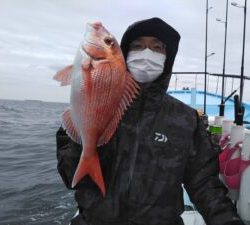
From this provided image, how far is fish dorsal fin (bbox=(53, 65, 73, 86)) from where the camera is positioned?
7.61ft

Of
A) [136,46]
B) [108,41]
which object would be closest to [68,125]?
[108,41]

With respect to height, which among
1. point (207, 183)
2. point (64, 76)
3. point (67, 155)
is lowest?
point (207, 183)

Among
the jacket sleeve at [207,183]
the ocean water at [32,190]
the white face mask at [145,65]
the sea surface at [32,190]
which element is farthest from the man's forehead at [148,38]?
the ocean water at [32,190]

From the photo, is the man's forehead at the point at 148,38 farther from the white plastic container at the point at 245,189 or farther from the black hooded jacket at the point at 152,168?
the white plastic container at the point at 245,189

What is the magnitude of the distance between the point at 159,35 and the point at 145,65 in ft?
1.03

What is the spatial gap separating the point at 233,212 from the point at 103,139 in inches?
42.3

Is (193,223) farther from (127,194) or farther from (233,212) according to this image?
(127,194)

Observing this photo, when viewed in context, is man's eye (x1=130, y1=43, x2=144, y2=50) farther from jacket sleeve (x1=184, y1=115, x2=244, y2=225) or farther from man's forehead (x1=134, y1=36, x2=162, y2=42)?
jacket sleeve (x1=184, y1=115, x2=244, y2=225)

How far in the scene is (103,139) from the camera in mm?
2465

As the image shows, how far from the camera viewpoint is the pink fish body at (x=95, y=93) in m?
2.18

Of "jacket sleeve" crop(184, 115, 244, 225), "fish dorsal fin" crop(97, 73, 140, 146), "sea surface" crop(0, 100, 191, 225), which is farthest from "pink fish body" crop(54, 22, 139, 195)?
"sea surface" crop(0, 100, 191, 225)

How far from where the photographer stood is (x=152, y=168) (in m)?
2.76

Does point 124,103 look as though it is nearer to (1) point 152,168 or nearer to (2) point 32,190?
(1) point 152,168

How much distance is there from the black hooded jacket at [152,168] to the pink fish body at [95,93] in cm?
17
